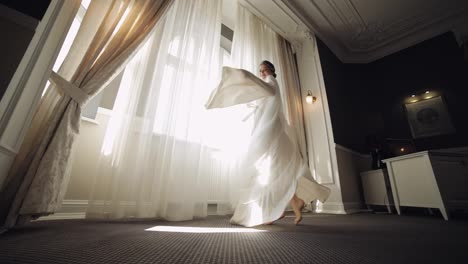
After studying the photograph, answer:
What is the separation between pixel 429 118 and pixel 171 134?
4041mm

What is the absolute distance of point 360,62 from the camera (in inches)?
163

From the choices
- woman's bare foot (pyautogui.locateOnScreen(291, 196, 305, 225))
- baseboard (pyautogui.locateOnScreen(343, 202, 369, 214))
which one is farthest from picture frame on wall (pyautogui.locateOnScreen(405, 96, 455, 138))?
woman's bare foot (pyautogui.locateOnScreen(291, 196, 305, 225))

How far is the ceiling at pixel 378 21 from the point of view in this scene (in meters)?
3.26

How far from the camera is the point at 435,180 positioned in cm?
189

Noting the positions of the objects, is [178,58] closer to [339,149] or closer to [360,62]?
[339,149]

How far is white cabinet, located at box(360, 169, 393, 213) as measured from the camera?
99.0 inches

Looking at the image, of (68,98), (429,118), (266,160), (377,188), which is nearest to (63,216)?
(68,98)

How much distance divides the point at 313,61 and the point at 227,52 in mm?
1562

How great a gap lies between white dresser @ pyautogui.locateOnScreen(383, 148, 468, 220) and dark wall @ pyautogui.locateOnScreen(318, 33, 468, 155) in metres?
0.99

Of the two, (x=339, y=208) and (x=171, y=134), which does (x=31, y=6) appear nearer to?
(x=171, y=134)

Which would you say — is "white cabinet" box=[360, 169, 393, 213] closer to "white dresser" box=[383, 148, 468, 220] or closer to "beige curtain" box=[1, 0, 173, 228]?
"white dresser" box=[383, 148, 468, 220]

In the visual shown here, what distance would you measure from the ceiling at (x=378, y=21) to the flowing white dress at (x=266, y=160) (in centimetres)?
237

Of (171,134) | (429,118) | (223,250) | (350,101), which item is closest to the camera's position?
(223,250)

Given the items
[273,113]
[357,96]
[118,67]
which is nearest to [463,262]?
[273,113]
